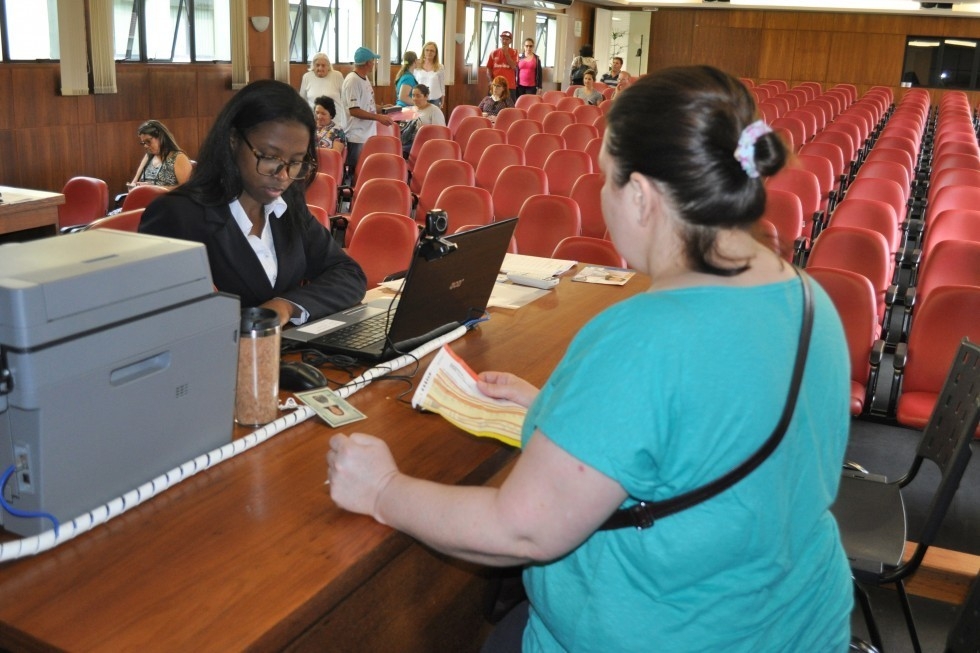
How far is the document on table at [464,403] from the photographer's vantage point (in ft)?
6.09

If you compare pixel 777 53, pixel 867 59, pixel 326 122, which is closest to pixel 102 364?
pixel 326 122

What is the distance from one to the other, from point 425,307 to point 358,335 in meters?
0.21

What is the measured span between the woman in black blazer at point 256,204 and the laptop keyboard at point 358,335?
157 mm

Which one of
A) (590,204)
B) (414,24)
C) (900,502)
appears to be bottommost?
(900,502)

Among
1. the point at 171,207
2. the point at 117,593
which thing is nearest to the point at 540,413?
the point at 117,593

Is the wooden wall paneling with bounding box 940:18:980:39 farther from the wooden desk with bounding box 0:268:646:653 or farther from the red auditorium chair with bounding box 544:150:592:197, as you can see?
the wooden desk with bounding box 0:268:646:653

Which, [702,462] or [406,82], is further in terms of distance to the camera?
[406,82]

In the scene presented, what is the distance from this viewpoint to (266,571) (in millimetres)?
1333

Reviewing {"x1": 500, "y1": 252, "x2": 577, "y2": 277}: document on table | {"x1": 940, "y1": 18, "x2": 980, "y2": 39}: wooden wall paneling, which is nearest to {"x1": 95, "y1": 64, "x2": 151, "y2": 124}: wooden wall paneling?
{"x1": 500, "y1": 252, "x2": 577, "y2": 277}: document on table

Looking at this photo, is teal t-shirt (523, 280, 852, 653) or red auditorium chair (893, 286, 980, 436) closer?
teal t-shirt (523, 280, 852, 653)

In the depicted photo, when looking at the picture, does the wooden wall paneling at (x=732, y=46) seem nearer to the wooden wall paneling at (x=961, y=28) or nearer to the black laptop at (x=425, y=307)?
the wooden wall paneling at (x=961, y=28)

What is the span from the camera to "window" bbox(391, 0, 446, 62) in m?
15.2

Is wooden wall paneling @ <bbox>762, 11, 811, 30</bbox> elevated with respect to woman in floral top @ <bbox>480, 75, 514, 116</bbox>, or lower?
elevated

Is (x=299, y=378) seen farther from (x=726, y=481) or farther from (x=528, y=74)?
(x=528, y=74)
